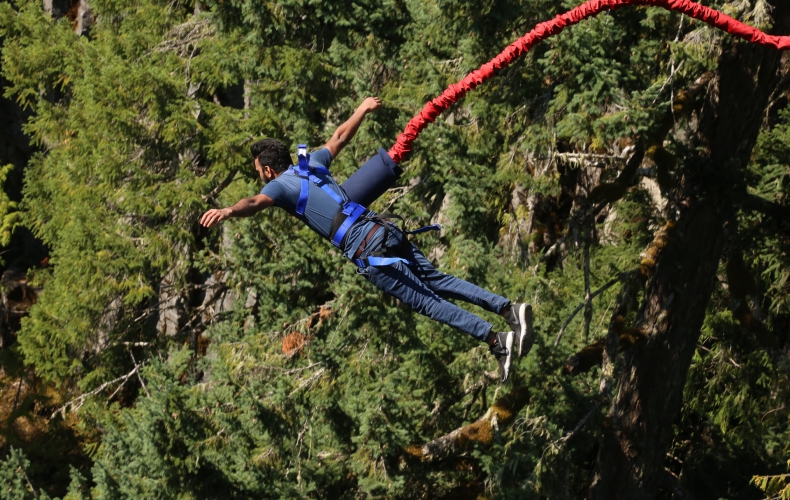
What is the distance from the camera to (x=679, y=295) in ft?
25.6

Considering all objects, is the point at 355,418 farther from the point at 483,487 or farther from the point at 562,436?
the point at 562,436

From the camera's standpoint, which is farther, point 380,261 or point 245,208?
point 380,261

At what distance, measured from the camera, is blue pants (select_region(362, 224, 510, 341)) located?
205 inches

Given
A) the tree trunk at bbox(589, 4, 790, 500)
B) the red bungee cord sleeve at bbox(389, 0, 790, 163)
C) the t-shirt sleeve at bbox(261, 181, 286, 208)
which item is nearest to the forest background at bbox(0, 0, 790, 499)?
the tree trunk at bbox(589, 4, 790, 500)

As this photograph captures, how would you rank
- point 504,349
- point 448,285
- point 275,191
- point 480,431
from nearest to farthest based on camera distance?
point 275,191 < point 504,349 < point 448,285 < point 480,431

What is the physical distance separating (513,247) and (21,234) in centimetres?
1529

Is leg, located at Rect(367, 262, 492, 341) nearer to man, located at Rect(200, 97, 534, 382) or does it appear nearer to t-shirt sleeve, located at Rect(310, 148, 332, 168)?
man, located at Rect(200, 97, 534, 382)

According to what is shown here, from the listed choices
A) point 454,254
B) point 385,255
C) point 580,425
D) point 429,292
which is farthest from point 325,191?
point 580,425

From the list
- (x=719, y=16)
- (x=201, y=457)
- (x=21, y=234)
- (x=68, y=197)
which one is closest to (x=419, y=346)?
(x=201, y=457)

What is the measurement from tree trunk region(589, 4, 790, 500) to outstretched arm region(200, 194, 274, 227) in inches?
170

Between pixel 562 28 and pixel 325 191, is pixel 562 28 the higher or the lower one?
the higher one

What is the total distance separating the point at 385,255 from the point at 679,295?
143 inches

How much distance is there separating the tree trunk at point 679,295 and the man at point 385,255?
3039mm

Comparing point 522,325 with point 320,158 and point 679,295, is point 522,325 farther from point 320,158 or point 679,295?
point 679,295
